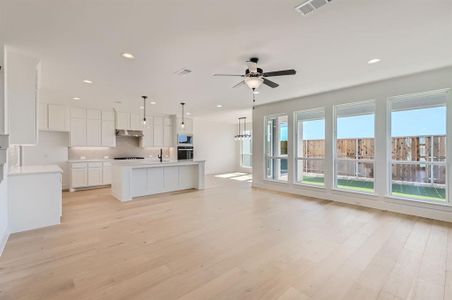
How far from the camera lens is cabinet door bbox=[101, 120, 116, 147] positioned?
24.5 feet

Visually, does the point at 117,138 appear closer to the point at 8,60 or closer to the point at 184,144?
the point at 184,144

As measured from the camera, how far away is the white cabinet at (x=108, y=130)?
7.45 meters

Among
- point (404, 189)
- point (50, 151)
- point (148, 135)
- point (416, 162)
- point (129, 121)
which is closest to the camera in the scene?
point (416, 162)

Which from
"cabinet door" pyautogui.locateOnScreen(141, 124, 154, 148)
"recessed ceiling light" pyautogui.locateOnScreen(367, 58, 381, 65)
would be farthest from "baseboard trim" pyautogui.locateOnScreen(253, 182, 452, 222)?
"cabinet door" pyautogui.locateOnScreen(141, 124, 154, 148)

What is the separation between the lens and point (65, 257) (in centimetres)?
264

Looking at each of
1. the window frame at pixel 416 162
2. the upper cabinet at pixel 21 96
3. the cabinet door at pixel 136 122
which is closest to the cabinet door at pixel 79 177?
the cabinet door at pixel 136 122

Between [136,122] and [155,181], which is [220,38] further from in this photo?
[136,122]

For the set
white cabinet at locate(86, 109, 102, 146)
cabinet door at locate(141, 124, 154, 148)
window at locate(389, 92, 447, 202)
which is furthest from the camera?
cabinet door at locate(141, 124, 154, 148)

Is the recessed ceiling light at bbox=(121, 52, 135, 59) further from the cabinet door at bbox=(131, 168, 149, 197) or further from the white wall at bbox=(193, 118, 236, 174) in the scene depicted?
the white wall at bbox=(193, 118, 236, 174)

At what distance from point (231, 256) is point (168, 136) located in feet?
23.4

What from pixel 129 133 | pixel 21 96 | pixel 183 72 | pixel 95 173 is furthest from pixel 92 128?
pixel 183 72

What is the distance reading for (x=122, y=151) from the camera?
8258 millimetres

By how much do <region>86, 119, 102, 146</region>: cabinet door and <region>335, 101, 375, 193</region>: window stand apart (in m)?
7.37

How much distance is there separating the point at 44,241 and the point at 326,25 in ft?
15.3
